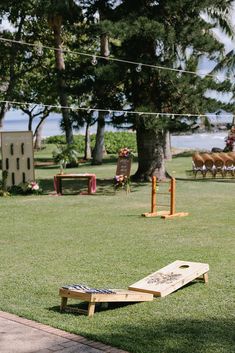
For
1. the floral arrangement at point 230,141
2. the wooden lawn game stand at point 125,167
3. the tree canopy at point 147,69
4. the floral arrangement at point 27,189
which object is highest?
the tree canopy at point 147,69

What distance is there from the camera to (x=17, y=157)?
19.3 metres

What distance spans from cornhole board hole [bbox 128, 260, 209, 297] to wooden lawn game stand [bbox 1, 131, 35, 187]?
12390 millimetres

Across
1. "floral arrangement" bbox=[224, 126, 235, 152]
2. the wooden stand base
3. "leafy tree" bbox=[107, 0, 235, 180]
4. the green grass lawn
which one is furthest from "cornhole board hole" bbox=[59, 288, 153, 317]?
"floral arrangement" bbox=[224, 126, 235, 152]

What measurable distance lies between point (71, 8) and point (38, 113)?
2204 centimetres

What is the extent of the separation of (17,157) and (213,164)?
27.7 ft

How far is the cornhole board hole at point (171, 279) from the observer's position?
6.69m

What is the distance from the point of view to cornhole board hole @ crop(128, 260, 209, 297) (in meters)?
6.69

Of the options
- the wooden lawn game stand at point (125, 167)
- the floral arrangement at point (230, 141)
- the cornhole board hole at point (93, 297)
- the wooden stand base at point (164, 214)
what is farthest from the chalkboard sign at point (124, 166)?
the floral arrangement at point (230, 141)

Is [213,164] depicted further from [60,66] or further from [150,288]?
[150,288]

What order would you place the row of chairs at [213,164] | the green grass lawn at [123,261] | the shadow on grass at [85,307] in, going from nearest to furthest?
the green grass lawn at [123,261], the shadow on grass at [85,307], the row of chairs at [213,164]

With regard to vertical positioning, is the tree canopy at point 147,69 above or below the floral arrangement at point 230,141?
above

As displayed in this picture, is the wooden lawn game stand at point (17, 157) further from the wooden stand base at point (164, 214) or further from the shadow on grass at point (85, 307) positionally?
the shadow on grass at point (85, 307)

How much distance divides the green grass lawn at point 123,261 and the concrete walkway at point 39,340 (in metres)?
0.13

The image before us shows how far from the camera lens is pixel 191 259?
8766 mm
